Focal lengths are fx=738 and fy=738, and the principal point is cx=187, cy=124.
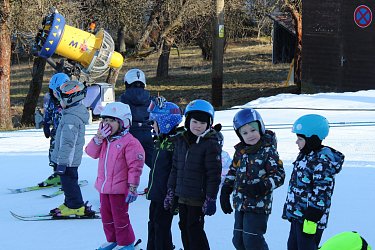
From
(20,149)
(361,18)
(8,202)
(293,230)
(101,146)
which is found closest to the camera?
(293,230)

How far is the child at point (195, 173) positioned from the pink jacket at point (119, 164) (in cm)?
54

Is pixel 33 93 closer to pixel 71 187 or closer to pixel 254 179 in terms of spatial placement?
pixel 71 187

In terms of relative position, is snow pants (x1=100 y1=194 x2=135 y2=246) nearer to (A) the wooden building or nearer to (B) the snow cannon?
(B) the snow cannon

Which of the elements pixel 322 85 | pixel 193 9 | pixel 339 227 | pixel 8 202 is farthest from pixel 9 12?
pixel 339 227

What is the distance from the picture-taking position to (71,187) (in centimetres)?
757

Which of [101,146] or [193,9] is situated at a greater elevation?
[193,9]

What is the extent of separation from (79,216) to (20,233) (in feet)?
2.17

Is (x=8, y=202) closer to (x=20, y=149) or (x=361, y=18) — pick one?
(x=20, y=149)

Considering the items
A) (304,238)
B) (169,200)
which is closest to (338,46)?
(169,200)

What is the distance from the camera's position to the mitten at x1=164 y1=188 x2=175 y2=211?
5.80 meters

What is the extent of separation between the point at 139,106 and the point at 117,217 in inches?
86.1

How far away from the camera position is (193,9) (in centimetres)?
2241

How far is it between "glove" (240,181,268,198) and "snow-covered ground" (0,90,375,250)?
1178mm

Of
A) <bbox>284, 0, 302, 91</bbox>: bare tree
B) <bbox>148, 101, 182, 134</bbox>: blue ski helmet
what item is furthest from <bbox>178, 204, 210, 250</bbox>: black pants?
<bbox>284, 0, 302, 91</bbox>: bare tree
